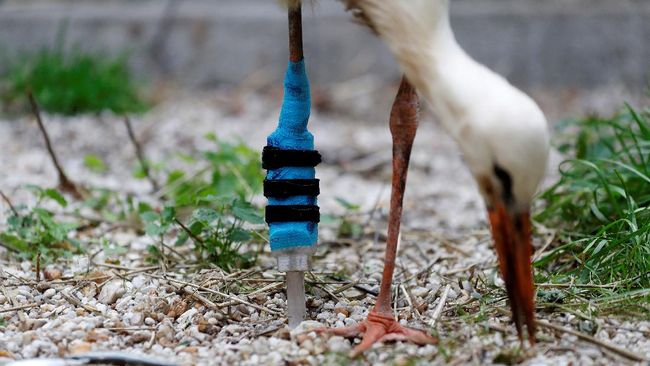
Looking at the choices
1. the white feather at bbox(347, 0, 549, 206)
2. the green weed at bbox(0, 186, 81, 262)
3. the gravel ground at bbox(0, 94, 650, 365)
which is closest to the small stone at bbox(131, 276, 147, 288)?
the gravel ground at bbox(0, 94, 650, 365)

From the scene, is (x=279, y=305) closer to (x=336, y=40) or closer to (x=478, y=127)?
(x=478, y=127)

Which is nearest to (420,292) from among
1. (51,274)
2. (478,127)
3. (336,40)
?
(478,127)

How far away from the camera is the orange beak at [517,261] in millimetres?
2027

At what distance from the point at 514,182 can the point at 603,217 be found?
3.42 feet

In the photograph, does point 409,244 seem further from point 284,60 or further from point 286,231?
point 284,60

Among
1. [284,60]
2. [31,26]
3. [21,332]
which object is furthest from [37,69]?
[21,332]

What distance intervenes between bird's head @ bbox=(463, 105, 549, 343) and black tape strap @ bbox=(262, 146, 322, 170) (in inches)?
18.2

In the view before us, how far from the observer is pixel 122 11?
247 inches

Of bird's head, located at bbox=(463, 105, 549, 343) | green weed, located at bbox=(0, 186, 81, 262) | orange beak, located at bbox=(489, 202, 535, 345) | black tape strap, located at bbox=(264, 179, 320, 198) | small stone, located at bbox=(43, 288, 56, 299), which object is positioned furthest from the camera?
green weed, located at bbox=(0, 186, 81, 262)

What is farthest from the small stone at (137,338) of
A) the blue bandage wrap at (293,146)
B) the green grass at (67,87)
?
the green grass at (67,87)

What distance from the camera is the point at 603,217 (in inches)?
112

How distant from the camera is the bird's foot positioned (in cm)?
215

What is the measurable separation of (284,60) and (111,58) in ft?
3.74

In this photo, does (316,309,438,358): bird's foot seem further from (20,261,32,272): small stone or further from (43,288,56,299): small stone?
(20,261,32,272): small stone
